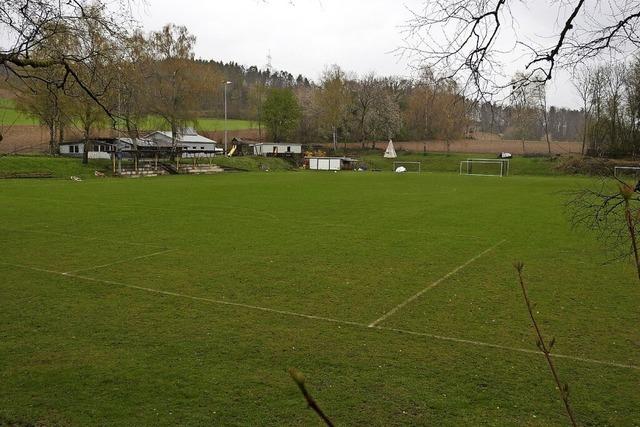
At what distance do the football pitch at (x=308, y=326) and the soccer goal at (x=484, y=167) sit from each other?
45.7 m

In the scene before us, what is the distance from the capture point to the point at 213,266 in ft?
38.4

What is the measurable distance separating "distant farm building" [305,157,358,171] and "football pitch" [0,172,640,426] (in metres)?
48.0

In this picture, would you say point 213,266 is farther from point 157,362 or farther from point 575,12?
point 575,12

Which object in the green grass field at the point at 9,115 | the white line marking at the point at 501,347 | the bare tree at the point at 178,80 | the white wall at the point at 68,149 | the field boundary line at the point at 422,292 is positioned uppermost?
the bare tree at the point at 178,80

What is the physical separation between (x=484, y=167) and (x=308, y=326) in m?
60.4

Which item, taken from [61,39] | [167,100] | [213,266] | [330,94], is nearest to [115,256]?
[213,266]

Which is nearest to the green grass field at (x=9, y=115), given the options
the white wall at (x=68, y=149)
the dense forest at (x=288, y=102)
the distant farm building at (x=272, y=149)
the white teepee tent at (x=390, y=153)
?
the dense forest at (x=288, y=102)

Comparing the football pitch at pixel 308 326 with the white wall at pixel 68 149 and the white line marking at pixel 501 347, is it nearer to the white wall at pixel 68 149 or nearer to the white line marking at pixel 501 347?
the white line marking at pixel 501 347

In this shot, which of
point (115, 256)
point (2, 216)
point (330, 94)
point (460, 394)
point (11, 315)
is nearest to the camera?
point (460, 394)

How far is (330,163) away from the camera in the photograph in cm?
6494

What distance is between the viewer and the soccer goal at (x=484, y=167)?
61.0 m

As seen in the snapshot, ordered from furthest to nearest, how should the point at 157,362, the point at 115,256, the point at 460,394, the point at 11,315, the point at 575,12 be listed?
the point at 115,256 < the point at 11,315 < the point at 157,362 < the point at 460,394 < the point at 575,12

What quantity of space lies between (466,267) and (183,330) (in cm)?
670

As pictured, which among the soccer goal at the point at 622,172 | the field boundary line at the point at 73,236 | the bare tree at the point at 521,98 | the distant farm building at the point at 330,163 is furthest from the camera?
the distant farm building at the point at 330,163
